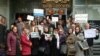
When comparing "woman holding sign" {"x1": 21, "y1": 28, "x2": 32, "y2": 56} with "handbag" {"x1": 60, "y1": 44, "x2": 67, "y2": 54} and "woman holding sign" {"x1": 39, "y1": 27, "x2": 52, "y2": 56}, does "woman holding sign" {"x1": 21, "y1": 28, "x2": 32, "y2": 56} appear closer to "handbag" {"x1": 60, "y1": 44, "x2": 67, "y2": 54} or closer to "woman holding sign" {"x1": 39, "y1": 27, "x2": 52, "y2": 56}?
"woman holding sign" {"x1": 39, "y1": 27, "x2": 52, "y2": 56}

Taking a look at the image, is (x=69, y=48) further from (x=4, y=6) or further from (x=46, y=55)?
(x=4, y=6)

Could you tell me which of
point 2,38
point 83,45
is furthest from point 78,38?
point 2,38

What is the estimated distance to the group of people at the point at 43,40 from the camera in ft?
57.6

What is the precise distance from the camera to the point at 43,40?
18.2 metres

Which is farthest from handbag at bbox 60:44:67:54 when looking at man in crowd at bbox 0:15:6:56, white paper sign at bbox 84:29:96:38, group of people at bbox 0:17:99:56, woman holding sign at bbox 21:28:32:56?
man in crowd at bbox 0:15:6:56

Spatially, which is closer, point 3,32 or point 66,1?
point 3,32

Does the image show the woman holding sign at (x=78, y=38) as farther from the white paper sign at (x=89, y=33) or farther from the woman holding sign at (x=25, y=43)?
the woman holding sign at (x=25, y=43)

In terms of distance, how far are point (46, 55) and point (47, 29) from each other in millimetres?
1140

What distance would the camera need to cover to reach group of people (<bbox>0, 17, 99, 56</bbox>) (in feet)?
57.6

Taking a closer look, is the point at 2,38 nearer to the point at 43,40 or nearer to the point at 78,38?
the point at 43,40

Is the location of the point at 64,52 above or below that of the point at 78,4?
below

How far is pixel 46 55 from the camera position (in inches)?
723

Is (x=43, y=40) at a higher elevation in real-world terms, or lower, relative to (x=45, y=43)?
higher

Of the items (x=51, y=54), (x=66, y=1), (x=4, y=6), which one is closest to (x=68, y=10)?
(x=66, y=1)
